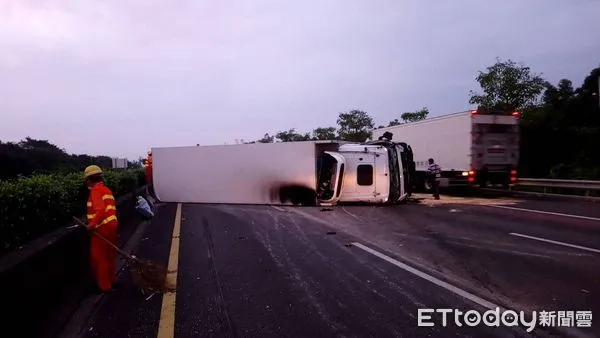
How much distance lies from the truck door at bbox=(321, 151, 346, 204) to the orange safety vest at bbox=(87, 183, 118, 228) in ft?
32.1

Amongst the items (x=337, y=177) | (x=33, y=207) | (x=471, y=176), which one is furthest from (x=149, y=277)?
(x=471, y=176)

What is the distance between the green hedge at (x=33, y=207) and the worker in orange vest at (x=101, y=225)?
1.81 ft

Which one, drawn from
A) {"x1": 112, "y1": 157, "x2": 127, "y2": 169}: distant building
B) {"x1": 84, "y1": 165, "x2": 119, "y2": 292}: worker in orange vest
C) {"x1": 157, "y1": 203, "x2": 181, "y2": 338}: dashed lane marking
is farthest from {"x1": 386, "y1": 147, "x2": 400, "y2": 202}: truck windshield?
{"x1": 112, "y1": 157, "x2": 127, "y2": 169}: distant building

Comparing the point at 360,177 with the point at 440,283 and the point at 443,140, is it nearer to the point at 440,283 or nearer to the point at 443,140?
the point at 443,140

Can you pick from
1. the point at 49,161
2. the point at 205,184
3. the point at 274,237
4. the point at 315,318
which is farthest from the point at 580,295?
the point at 49,161

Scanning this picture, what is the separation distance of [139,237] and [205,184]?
19.9 ft

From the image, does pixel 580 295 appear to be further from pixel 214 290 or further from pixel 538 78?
pixel 538 78

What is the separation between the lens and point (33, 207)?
6.68m

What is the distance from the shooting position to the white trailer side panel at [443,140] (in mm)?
20391

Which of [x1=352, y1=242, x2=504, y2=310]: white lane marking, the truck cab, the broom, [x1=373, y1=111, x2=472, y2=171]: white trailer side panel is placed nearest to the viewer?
[x1=352, y1=242, x2=504, y2=310]: white lane marking

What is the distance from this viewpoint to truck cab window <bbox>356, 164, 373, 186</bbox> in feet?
51.7

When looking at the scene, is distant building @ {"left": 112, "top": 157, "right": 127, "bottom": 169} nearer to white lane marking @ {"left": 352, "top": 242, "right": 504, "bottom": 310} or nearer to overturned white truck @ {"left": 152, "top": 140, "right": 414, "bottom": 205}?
overturned white truck @ {"left": 152, "top": 140, "right": 414, "bottom": 205}

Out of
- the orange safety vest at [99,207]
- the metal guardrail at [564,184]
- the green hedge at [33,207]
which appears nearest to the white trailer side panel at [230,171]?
the green hedge at [33,207]

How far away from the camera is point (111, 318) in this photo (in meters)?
5.20
